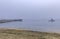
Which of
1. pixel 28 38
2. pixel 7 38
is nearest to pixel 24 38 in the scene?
pixel 28 38

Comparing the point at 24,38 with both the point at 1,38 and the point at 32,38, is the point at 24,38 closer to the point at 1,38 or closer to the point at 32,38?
the point at 32,38

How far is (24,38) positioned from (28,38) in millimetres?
341

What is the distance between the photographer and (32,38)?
→ 13258 millimetres

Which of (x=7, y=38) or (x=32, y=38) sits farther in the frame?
(x=32, y=38)

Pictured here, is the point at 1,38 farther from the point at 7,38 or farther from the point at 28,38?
the point at 28,38

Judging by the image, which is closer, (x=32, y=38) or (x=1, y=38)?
(x=1, y=38)

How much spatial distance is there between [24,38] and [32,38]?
0.72 meters

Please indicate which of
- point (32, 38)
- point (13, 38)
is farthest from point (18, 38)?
point (32, 38)

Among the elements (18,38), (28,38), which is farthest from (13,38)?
(28,38)

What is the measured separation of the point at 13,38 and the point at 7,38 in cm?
48

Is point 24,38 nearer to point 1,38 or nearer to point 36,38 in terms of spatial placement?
point 36,38

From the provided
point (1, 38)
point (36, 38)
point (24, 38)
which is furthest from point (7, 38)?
point (36, 38)

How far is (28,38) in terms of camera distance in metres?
13.1

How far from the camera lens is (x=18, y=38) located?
41.8 ft
